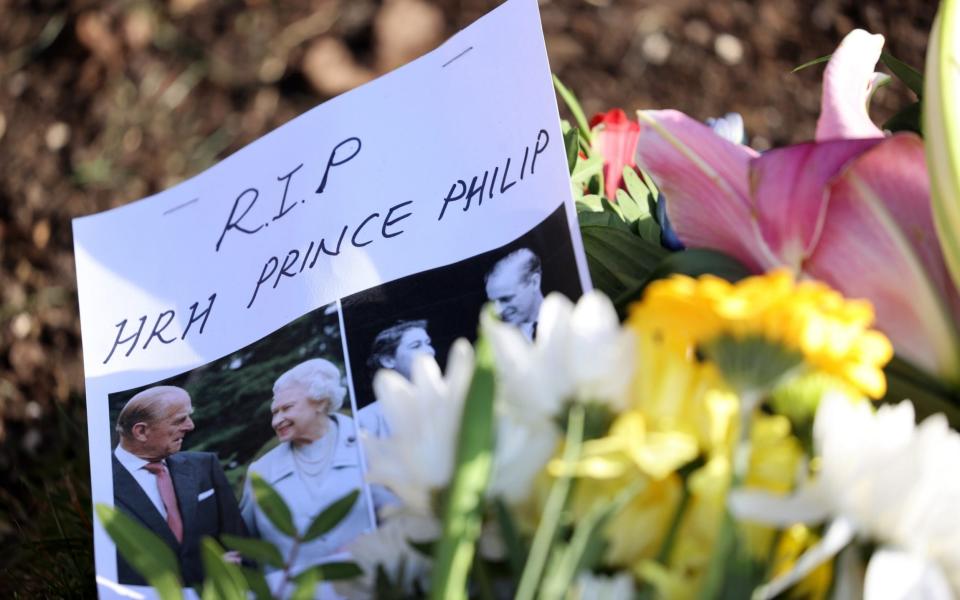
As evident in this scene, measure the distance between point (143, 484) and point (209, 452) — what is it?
0.04m

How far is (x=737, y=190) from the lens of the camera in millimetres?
433

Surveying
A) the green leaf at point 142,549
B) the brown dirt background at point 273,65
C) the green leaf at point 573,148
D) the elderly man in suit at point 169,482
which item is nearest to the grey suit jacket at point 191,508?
the elderly man in suit at point 169,482

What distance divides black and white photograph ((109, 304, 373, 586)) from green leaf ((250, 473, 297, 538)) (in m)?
0.05

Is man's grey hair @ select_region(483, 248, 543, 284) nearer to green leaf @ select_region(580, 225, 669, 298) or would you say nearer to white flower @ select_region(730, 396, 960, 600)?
green leaf @ select_region(580, 225, 669, 298)

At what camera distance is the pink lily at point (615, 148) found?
76cm

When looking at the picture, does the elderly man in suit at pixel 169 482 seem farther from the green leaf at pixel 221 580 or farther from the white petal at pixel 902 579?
the white petal at pixel 902 579

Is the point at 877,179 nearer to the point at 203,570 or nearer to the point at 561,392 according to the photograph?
the point at 561,392

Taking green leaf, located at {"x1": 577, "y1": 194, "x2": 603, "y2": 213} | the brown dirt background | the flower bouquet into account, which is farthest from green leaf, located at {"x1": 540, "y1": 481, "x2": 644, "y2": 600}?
the brown dirt background

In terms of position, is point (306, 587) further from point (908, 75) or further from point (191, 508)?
point (908, 75)

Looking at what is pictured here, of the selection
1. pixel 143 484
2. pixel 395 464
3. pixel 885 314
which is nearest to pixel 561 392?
pixel 395 464

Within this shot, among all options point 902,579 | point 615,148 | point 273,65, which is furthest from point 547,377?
point 273,65

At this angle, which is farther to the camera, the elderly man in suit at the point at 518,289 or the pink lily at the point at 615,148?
the pink lily at the point at 615,148

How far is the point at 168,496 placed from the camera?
511 mm

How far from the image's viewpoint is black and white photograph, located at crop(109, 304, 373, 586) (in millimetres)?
479
